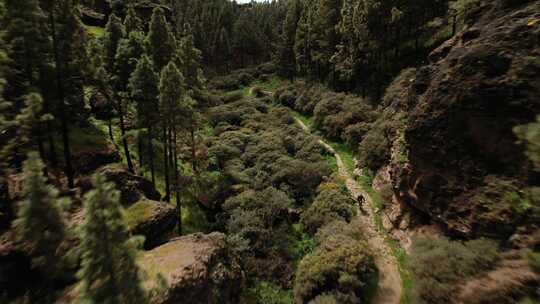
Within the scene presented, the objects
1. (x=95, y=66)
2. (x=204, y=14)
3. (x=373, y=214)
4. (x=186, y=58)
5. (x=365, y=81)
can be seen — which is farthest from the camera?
(x=204, y=14)

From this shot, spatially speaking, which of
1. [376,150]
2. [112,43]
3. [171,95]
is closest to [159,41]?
[112,43]

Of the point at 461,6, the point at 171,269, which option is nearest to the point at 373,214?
the point at 171,269

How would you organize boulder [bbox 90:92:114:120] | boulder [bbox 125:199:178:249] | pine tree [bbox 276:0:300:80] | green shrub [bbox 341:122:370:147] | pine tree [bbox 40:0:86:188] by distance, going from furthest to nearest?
pine tree [bbox 276:0:300:80], boulder [bbox 90:92:114:120], green shrub [bbox 341:122:370:147], pine tree [bbox 40:0:86:188], boulder [bbox 125:199:178:249]

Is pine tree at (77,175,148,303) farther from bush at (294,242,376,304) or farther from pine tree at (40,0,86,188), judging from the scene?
pine tree at (40,0,86,188)

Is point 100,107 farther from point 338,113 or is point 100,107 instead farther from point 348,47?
point 348,47

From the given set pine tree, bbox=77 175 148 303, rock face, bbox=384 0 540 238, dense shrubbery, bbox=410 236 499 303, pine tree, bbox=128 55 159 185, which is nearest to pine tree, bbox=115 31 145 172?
pine tree, bbox=128 55 159 185

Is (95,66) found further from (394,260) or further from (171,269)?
(394,260)

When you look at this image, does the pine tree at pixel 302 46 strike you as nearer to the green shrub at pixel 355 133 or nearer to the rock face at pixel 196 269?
the green shrub at pixel 355 133
